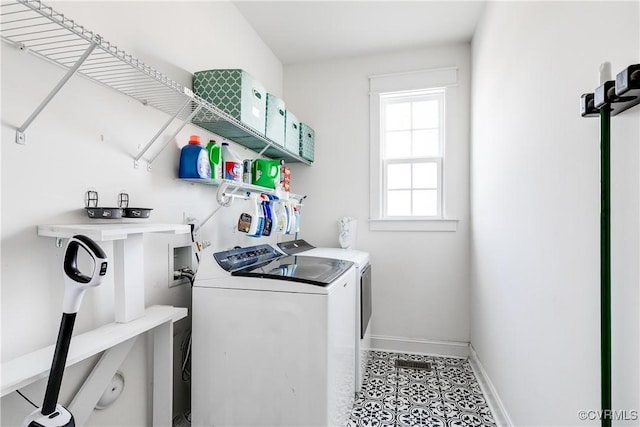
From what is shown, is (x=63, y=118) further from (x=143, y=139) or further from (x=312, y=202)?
(x=312, y=202)

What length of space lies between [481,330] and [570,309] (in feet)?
4.77

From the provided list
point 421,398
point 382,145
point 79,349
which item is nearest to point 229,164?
point 79,349

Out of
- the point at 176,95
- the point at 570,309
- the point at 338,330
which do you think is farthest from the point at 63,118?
the point at 570,309

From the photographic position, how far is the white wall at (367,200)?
112 inches

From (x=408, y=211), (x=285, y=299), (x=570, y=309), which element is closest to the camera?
(x=570, y=309)

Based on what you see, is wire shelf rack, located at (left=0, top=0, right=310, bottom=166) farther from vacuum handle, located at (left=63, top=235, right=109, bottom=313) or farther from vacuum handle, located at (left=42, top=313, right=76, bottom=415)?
vacuum handle, located at (left=42, top=313, right=76, bottom=415)

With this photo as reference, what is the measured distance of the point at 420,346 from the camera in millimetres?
2914

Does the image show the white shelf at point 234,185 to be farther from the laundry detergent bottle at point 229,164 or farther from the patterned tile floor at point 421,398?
the patterned tile floor at point 421,398

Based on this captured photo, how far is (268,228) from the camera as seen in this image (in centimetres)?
203

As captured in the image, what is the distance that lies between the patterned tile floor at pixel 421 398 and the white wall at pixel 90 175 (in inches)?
45.9

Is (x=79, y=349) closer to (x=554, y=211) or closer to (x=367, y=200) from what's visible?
(x=554, y=211)

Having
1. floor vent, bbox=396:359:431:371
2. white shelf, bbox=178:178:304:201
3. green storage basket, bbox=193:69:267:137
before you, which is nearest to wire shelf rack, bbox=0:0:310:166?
green storage basket, bbox=193:69:267:137

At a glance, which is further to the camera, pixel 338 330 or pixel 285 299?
pixel 338 330

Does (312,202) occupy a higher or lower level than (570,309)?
higher
